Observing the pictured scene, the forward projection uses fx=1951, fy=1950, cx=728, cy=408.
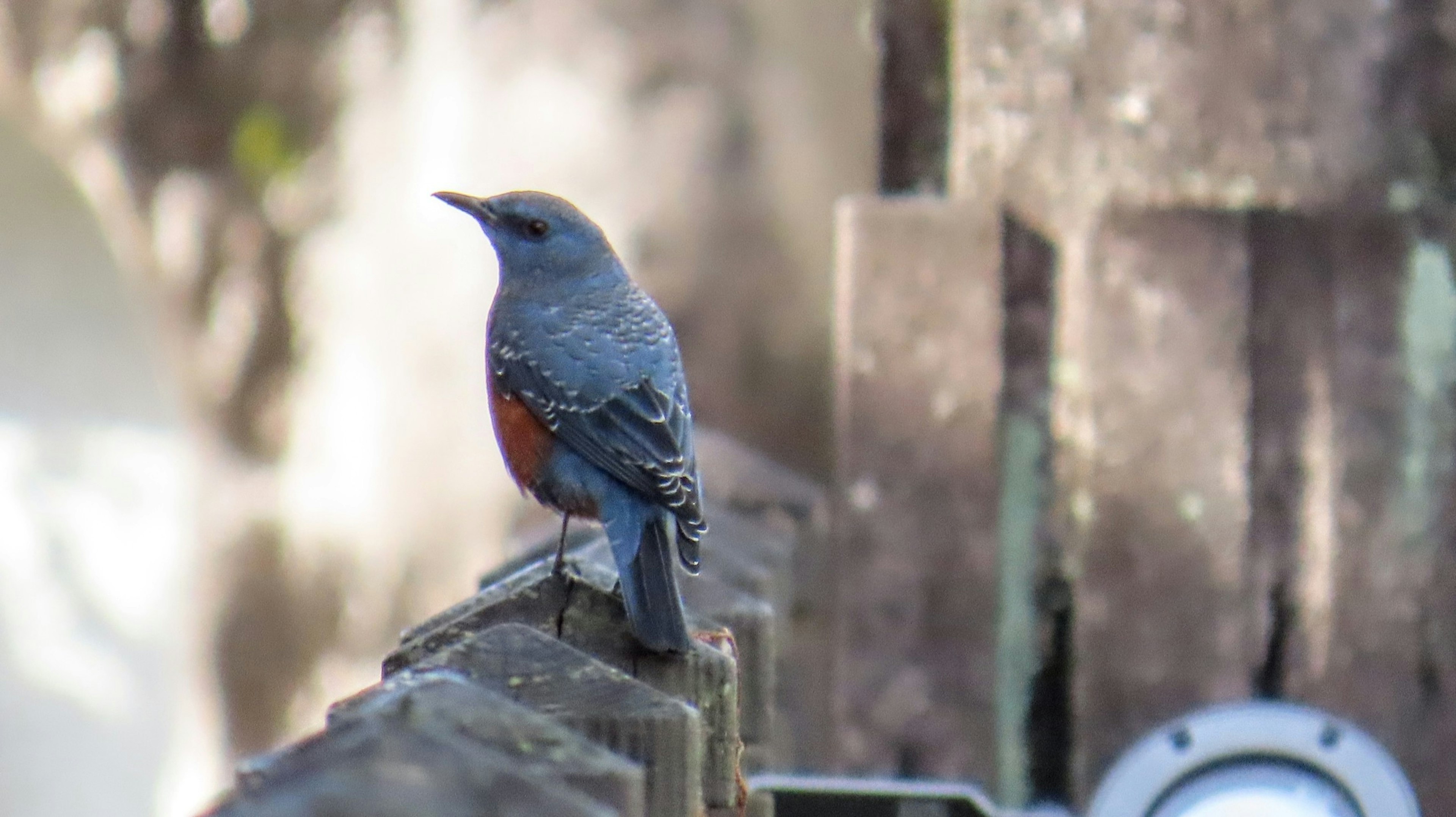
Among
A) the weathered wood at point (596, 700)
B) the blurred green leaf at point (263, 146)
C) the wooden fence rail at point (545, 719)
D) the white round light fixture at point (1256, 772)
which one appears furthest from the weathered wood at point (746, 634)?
the blurred green leaf at point (263, 146)

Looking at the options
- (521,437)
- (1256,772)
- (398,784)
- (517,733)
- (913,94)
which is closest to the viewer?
(398,784)

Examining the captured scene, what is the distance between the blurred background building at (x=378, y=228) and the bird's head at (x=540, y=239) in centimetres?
169

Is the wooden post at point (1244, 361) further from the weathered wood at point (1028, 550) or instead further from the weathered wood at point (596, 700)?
the weathered wood at point (596, 700)

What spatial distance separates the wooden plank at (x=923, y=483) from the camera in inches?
120

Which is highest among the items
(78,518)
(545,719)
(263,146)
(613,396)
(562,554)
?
(263,146)

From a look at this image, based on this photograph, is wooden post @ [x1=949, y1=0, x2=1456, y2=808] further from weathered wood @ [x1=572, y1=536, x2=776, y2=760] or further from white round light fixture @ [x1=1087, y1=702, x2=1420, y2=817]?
weathered wood @ [x1=572, y1=536, x2=776, y2=760]

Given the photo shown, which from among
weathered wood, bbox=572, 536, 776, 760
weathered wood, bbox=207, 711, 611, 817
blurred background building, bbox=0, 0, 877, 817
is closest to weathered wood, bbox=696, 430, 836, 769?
blurred background building, bbox=0, 0, 877, 817

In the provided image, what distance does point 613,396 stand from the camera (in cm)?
272

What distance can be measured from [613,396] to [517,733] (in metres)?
1.61

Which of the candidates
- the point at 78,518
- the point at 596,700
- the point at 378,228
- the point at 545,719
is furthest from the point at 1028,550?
the point at 78,518

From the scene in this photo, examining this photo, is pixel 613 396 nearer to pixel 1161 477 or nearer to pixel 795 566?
pixel 1161 477

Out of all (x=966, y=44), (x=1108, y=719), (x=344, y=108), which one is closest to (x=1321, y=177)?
(x=966, y=44)

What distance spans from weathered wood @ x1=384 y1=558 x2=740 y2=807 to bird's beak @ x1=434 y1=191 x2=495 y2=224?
1235 millimetres

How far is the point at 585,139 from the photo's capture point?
16.5 feet
